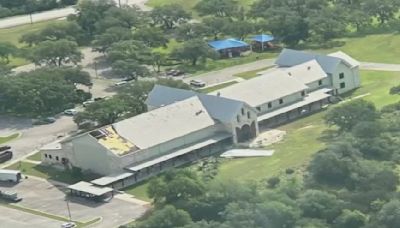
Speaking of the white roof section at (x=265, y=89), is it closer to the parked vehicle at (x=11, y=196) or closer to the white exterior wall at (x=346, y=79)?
the white exterior wall at (x=346, y=79)

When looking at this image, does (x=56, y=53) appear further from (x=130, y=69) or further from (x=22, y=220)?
(x=22, y=220)

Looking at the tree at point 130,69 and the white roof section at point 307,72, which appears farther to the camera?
the tree at point 130,69

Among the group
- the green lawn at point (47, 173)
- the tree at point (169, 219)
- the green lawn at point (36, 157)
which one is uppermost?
the tree at point (169, 219)

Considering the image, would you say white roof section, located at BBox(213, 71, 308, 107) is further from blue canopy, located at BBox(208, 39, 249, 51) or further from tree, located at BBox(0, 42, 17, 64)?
tree, located at BBox(0, 42, 17, 64)

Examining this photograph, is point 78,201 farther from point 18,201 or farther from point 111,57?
point 111,57

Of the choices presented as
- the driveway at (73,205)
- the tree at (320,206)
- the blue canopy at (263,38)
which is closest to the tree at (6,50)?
the blue canopy at (263,38)

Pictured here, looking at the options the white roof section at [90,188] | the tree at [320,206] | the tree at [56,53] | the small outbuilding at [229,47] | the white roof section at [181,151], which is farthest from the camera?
the small outbuilding at [229,47]
